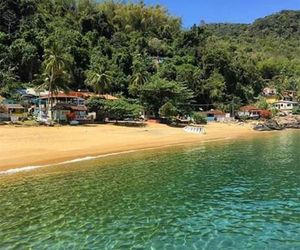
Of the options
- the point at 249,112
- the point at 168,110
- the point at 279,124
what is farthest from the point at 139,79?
the point at 249,112

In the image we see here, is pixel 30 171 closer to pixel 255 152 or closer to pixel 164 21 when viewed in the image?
pixel 255 152

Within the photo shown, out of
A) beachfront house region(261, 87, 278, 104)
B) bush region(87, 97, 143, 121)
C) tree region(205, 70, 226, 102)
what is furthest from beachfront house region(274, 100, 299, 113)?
bush region(87, 97, 143, 121)

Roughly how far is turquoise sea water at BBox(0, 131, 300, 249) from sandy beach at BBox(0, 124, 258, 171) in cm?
542

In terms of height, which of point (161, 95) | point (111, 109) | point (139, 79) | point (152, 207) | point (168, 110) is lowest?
point (152, 207)

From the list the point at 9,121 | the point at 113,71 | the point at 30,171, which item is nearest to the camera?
the point at 30,171

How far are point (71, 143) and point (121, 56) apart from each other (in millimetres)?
71485

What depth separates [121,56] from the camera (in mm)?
114812

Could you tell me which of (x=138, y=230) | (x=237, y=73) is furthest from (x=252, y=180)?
(x=237, y=73)

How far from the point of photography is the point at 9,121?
198ft

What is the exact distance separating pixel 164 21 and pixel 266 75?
183 ft

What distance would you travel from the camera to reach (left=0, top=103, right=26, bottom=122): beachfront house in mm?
61500

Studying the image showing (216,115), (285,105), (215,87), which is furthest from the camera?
(285,105)

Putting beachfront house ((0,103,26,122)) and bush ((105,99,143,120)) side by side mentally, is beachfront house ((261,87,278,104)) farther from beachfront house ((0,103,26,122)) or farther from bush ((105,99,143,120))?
beachfront house ((0,103,26,122))

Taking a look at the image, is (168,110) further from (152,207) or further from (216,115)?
(152,207)
